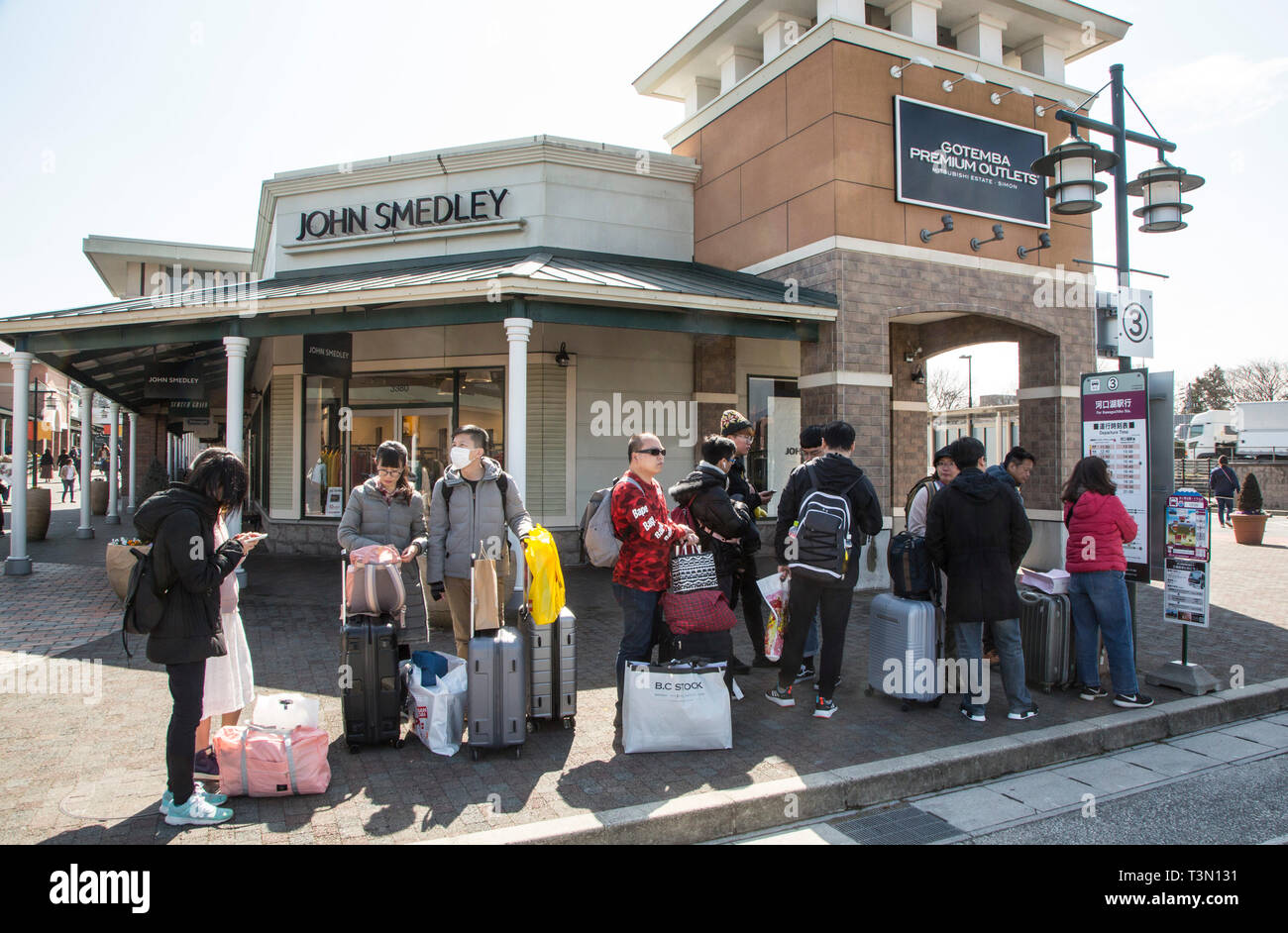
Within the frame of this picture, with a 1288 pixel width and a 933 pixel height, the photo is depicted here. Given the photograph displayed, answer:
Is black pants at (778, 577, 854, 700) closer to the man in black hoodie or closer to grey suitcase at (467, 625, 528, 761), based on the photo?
the man in black hoodie

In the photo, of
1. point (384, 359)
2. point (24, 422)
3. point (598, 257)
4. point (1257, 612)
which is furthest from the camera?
point (384, 359)

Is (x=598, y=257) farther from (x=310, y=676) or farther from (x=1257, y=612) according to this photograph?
(x=1257, y=612)

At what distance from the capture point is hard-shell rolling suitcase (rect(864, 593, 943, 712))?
5395 mm

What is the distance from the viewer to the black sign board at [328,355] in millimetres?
11102

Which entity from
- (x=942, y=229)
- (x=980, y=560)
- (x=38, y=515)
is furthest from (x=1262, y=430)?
(x=38, y=515)

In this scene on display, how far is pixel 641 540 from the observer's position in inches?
191

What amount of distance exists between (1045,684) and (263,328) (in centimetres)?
938

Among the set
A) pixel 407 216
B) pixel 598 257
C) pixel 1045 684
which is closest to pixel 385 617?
pixel 1045 684

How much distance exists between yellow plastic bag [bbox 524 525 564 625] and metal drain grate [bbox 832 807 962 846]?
1988 mm

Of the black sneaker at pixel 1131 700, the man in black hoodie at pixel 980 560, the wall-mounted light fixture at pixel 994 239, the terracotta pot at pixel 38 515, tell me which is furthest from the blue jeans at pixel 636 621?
the terracotta pot at pixel 38 515

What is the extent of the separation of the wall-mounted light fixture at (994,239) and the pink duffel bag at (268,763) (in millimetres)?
10491

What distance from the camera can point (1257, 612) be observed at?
9.16 m

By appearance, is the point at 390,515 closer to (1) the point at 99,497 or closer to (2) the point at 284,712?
(2) the point at 284,712
